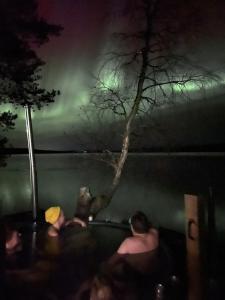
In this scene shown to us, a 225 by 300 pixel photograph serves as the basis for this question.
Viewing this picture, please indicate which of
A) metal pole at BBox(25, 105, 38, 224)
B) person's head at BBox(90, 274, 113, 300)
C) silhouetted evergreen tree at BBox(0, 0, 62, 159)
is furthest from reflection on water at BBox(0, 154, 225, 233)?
person's head at BBox(90, 274, 113, 300)

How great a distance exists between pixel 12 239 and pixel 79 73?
Result: 140cm

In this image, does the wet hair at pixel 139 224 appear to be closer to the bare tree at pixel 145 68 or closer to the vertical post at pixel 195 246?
the bare tree at pixel 145 68

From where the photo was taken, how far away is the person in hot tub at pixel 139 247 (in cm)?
236

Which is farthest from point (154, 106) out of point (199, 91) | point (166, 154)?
point (166, 154)

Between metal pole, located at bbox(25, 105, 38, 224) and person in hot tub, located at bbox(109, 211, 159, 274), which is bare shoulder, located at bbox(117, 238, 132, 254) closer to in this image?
person in hot tub, located at bbox(109, 211, 159, 274)

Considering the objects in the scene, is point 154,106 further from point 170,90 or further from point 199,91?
point 199,91

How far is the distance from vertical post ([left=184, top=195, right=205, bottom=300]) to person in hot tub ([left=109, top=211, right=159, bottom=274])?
0.47 metres

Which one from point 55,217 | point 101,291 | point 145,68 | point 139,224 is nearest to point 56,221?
point 55,217

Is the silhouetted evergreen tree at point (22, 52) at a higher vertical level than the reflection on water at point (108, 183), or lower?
higher

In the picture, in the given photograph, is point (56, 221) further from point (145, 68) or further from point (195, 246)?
point (145, 68)

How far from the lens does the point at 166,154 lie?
314cm

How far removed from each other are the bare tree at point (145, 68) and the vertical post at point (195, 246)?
3.35 ft

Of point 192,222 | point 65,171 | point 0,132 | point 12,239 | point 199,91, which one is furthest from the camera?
point 65,171

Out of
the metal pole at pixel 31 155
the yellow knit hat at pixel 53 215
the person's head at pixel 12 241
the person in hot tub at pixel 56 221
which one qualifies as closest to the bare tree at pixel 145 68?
the person in hot tub at pixel 56 221
